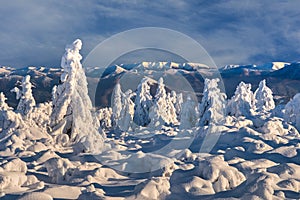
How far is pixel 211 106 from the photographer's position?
43906 millimetres

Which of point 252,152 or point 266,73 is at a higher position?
point 266,73

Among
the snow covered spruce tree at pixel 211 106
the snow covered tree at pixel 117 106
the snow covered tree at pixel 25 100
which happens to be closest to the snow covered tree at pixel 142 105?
the snow covered tree at pixel 117 106

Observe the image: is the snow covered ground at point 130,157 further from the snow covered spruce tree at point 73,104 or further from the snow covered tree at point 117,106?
the snow covered tree at point 117,106

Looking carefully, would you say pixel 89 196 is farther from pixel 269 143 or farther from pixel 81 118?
pixel 269 143

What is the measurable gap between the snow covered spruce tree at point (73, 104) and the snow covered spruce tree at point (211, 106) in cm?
1745

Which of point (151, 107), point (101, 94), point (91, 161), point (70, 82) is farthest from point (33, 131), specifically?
point (101, 94)

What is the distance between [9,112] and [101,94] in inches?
4737

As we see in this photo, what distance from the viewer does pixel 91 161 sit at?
21984 millimetres

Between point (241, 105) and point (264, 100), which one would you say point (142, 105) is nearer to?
point (241, 105)

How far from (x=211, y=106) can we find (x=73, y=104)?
19.8 metres

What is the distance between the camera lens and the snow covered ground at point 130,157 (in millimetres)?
14914

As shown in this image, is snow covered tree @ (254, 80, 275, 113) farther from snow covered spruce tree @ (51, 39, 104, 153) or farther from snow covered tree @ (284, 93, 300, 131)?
snow covered spruce tree @ (51, 39, 104, 153)

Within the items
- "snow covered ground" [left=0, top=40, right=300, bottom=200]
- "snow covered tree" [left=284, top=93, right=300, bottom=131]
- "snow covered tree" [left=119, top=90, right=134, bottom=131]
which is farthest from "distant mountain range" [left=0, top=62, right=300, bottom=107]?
"snow covered ground" [left=0, top=40, right=300, bottom=200]

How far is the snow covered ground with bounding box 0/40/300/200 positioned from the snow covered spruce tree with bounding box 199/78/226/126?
11 cm
